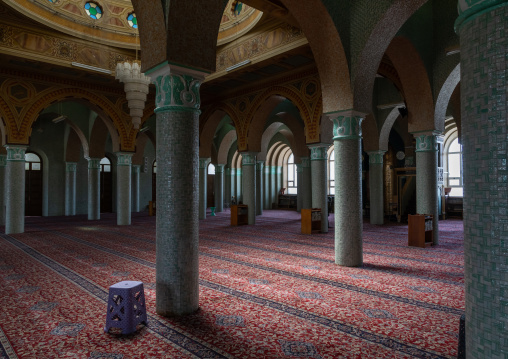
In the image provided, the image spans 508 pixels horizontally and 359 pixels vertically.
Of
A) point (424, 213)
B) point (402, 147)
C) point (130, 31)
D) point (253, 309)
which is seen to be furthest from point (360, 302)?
point (402, 147)

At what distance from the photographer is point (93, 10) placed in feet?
33.0

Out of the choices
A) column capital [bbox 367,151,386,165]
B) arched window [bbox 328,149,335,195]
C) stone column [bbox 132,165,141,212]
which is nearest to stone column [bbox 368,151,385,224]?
column capital [bbox 367,151,386,165]

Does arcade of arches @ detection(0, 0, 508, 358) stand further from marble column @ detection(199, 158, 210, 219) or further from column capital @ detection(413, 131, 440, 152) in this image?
marble column @ detection(199, 158, 210, 219)

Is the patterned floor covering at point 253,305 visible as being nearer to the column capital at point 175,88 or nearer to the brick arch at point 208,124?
the column capital at point 175,88

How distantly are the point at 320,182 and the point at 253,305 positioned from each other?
6.76 metres

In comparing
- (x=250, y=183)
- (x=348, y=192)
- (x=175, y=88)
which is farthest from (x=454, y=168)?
(x=175, y=88)

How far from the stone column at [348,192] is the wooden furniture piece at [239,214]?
645 centimetres

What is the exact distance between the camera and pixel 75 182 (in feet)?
55.0

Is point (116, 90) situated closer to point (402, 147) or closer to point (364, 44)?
point (364, 44)

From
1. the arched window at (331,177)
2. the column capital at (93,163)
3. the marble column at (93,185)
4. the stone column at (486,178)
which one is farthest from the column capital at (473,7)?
the arched window at (331,177)

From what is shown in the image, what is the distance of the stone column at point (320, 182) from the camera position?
9.96 m

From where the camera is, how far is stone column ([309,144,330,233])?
9.96 m

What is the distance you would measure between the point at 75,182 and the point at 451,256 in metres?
15.7

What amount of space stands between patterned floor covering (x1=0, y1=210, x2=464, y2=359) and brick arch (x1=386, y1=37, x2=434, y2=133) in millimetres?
2686
